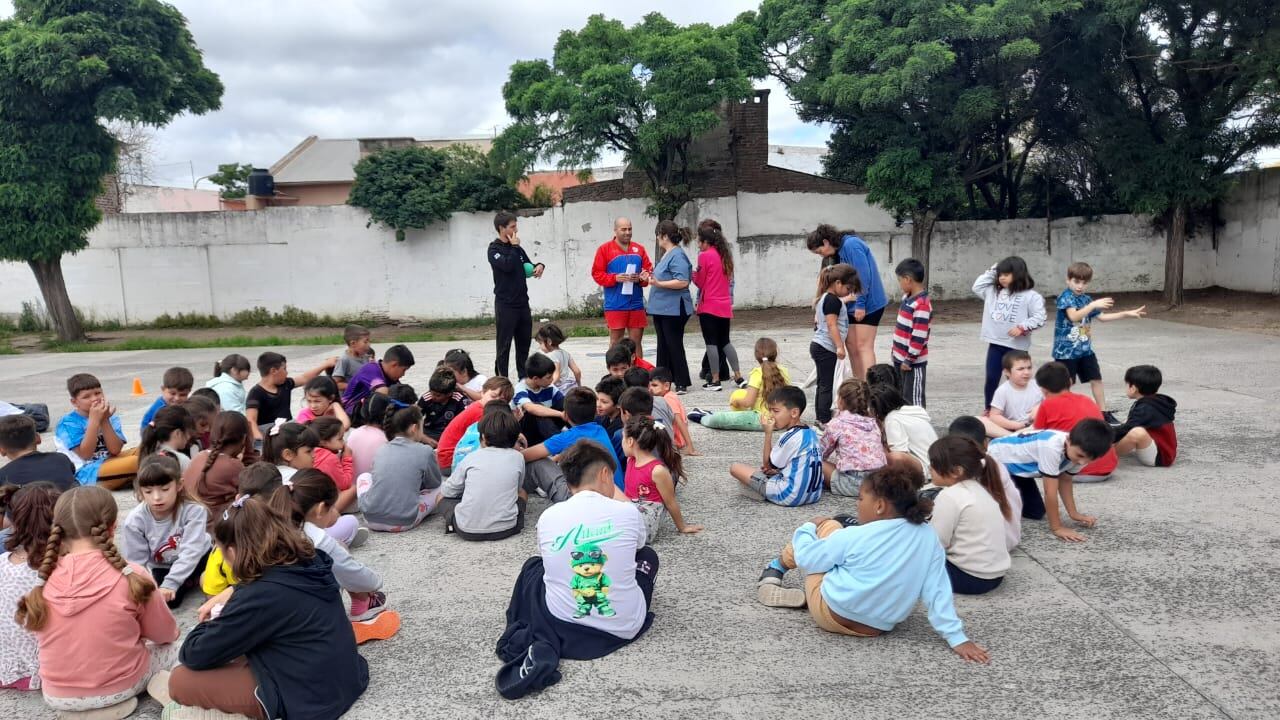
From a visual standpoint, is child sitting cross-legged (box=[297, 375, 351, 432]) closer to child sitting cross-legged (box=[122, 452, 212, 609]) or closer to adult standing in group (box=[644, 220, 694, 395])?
child sitting cross-legged (box=[122, 452, 212, 609])

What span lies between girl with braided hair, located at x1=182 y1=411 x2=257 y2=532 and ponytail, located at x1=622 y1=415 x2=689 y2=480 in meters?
2.11

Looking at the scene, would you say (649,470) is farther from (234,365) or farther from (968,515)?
(234,365)

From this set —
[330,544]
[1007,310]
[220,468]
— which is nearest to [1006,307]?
[1007,310]

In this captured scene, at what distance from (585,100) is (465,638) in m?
14.0

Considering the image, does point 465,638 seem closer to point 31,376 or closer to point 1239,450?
point 1239,450

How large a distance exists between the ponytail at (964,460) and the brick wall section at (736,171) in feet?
52.3

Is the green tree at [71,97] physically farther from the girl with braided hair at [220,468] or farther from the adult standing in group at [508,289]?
the girl with braided hair at [220,468]

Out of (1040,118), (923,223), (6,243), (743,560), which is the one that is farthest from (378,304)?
(743,560)

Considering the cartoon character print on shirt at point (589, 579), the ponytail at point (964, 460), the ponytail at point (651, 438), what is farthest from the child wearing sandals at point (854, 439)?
the cartoon character print on shirt at point (589, 579)

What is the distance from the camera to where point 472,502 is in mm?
4910

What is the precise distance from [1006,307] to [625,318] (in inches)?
149

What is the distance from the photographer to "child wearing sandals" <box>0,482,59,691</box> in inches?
127

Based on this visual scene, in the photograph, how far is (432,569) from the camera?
180 inches

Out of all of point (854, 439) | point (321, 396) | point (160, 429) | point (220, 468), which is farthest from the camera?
point (321, 396)
